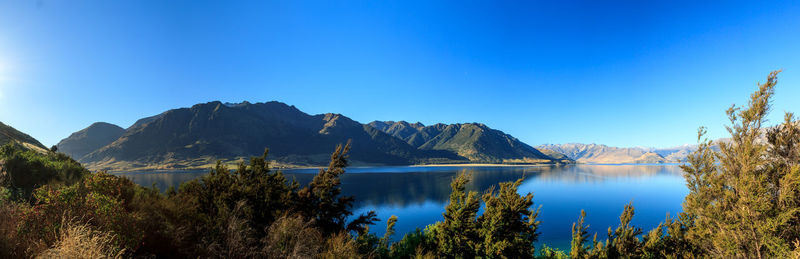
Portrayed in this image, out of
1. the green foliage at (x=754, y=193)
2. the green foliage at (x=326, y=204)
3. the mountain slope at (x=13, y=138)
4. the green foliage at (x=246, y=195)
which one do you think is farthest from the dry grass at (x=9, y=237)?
the mountain slope at (x=13, y=138)

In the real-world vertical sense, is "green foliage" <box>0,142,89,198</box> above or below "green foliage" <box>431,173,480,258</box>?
above

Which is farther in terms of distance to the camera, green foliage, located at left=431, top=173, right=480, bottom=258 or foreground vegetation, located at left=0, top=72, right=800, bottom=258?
green foliage, located at left=431, top=173, right=480, bottom=258

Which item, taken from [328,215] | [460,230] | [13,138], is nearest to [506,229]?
[460,230]

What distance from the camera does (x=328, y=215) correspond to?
64.8 feet

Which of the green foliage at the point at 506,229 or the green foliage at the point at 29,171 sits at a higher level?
the green foliage at the point at 29,171

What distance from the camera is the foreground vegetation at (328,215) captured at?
9.07 m

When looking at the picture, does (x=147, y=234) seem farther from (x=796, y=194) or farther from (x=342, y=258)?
(x=796, y=194)

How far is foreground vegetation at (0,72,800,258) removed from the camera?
29.8ft

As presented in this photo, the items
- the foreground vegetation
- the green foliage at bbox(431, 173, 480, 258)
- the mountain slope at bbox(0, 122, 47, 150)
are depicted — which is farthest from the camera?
the mountain slope at bbox(0, 122, 47, 150)

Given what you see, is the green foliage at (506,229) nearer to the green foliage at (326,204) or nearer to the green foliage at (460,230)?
the green foliage at (460,230)

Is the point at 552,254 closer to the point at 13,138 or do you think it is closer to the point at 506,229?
the point at 506,229

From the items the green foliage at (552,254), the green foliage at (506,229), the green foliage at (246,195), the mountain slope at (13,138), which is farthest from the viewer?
the mountain slope at (13,138)

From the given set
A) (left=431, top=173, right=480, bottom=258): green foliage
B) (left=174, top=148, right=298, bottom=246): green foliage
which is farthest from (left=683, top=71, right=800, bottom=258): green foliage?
(left=174, top=148, right=298, bottom=246): green foliage

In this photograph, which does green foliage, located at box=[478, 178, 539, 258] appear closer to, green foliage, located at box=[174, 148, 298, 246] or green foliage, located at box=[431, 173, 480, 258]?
green foliage, located at box=[431, 173, 480, 258]
